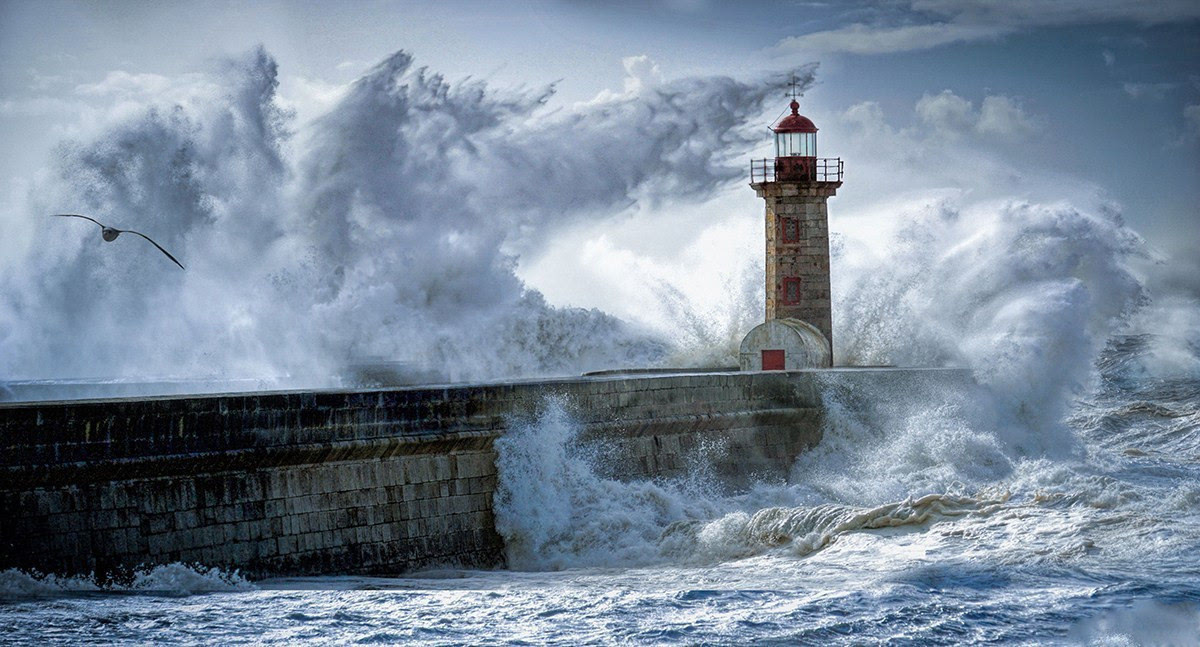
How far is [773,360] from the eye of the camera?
20.1 m

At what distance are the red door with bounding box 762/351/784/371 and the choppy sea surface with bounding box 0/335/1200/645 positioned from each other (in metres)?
3.20

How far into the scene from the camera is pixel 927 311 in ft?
72.2

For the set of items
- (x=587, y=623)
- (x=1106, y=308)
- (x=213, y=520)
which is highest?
(x=1106, y=308)

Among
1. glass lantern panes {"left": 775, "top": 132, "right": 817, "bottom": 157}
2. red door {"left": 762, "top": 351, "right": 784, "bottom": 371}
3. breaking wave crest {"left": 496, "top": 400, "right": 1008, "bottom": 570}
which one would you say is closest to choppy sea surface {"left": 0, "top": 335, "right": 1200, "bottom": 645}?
breaking wave crest {"left": 496, "top": 400, "right": 1008, "bottom": 570}

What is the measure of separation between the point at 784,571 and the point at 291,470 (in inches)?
150

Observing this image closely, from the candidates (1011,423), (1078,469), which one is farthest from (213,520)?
(1011,423)

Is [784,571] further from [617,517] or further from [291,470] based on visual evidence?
[291,470]

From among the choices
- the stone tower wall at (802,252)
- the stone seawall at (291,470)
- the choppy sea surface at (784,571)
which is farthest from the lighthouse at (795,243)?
the stone seawall at (291,470)

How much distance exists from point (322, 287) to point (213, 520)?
42.3 ft

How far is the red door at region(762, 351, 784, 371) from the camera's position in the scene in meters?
20.0

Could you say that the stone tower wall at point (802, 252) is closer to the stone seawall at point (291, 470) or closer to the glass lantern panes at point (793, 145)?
the glass lantern panes at point (793, 145)

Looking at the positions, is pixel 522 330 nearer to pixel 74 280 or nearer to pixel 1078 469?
pixel 74 280

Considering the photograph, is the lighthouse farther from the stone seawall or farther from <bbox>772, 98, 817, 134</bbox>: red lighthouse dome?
the stone seawall

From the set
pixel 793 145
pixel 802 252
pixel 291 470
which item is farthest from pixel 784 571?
pixel 793 145
